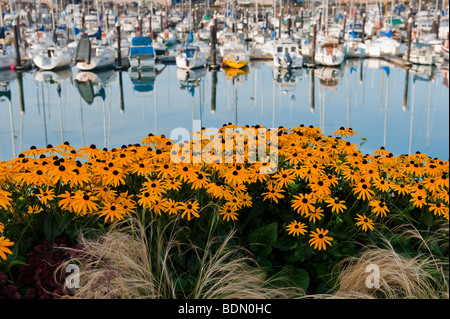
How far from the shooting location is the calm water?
1962cm

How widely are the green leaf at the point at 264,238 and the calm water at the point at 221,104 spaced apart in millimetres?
11103

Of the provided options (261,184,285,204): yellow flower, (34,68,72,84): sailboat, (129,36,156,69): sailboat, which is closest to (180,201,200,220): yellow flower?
(261,184,285,204): yellow flower

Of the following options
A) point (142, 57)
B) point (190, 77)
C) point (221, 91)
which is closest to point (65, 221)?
point (221, 91)

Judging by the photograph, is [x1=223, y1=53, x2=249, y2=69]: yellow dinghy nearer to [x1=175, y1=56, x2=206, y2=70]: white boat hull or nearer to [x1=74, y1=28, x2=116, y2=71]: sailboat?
[x1=175, y1=56, x2=206, y2=70]: white boat hull

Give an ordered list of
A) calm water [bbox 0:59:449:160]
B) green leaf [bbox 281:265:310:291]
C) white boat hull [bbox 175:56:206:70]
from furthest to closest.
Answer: white boat hull [bbox 175:56:206:70] < calm water [bbox 0:59:449:160] < green leaf [bbox 281:265:310:291]

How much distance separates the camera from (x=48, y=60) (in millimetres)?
38156

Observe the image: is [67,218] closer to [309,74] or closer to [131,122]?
[131,122]

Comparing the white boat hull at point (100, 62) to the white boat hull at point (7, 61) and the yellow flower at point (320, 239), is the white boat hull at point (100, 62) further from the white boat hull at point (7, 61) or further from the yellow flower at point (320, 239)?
the yellow flower at point (320, 239)

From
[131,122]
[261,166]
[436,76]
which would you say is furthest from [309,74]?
[261,166]

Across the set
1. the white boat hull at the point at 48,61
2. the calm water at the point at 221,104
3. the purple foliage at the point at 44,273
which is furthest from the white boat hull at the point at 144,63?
the purple foliage at the point at 44,273

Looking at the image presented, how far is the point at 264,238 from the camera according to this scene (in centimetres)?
506

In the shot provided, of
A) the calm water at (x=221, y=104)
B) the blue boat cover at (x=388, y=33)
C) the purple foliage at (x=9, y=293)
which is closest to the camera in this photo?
the purple foliage at (x=9, y=293)

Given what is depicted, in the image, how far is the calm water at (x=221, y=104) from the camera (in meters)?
19.6

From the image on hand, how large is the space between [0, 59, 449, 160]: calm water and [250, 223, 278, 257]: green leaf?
11.1 meters
